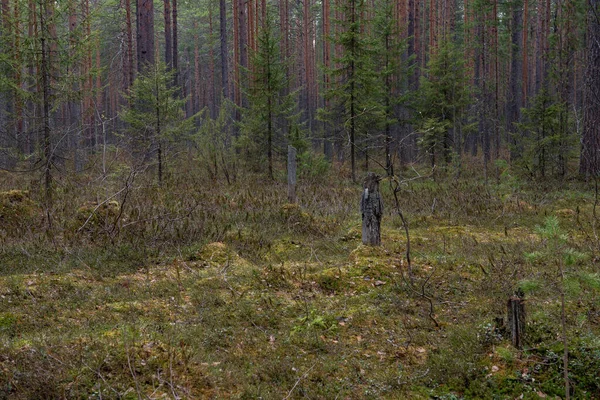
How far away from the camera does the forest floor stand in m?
3.82

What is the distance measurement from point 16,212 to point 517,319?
9.24 m

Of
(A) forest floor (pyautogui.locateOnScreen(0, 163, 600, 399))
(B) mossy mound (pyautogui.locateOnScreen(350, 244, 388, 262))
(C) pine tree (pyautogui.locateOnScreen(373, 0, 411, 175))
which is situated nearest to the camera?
(A) forest floor (pyautogui.locateOnScreen(0, 163, 600, 399))

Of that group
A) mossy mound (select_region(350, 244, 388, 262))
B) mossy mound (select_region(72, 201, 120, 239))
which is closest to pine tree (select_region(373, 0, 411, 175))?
mossy mound (select_region(350, 244, 388, 262))

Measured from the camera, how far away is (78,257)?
7387mm

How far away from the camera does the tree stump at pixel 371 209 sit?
7.51m

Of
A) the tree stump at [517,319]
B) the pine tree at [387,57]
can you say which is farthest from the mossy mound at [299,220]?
the pine tree at [387,57]

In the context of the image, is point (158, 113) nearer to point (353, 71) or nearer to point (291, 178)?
point (291, 178)

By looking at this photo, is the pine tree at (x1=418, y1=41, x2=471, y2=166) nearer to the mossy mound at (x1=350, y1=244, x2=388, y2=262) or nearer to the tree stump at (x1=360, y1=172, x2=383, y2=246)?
the tree stump at (x1=360, y1=172, x2=383, y2=246)

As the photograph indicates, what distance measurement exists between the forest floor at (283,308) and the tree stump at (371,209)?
42 cm

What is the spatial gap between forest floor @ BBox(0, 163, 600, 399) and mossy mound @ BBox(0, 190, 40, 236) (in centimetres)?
4

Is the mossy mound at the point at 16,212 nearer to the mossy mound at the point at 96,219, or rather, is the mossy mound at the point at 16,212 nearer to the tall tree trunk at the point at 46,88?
the tall tree trunk at the point at 46,88

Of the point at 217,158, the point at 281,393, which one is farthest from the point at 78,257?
the point at 217,158

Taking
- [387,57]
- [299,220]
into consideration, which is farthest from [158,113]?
[387,57]

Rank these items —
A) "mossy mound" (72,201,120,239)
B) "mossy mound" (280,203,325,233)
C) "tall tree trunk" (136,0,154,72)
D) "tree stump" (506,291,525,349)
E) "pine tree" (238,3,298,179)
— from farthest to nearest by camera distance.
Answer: "tall tree trunk" (136,0,154,72)
"pine tree" (238,3,298,179)
"mossy mound" (280,203,325,233)
"mossy mound" (72,201,120,239)
"tree stump" (506,291,525,349)
